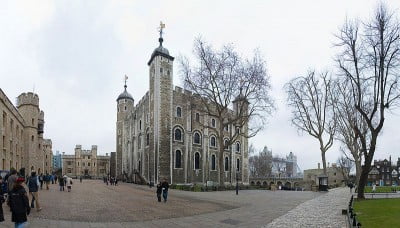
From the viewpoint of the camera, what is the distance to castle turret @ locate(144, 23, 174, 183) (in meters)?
46.2

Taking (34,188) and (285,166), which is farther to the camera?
(285,166)

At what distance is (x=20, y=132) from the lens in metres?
41.5

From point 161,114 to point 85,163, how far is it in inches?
3067

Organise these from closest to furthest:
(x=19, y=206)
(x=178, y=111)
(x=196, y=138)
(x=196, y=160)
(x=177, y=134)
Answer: (x=19, y=206) < (x=177, y=134) < (x=178, y=111) < (x=196, y=160) < (x=196, y=138)

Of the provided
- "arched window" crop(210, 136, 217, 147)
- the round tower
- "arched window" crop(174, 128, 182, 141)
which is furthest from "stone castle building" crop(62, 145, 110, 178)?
"arched window" crop(174, 128, 182, 141)

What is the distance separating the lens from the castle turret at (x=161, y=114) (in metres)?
46.2

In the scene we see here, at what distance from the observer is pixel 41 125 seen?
59.6m

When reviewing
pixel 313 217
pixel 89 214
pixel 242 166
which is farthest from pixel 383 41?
pixel 242 166

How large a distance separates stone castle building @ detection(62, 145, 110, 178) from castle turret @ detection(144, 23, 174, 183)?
7206 centimetres

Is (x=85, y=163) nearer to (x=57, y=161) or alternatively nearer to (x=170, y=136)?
(x=57, y=161)

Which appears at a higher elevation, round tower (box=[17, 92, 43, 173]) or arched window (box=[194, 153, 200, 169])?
round tower (box=[17, 92, 43, 173])

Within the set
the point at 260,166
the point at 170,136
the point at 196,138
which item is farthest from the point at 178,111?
the point at 260,166

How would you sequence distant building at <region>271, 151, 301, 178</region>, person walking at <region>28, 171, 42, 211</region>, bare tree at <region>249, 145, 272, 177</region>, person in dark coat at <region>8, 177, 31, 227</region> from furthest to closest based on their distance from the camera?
distant building at <region>271, 151, 301, 178</region>, bare tree at <region>249, 145, 272, 177</region>, person walking at <region>28, 171, 42, 211</region>, person in dark coat at <region>8, 177, 31, 227</region>

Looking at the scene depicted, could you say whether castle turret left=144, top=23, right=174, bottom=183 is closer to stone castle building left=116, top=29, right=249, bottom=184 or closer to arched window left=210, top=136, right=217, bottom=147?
stone castle building left=116, top=29, right=249, bottom=184
